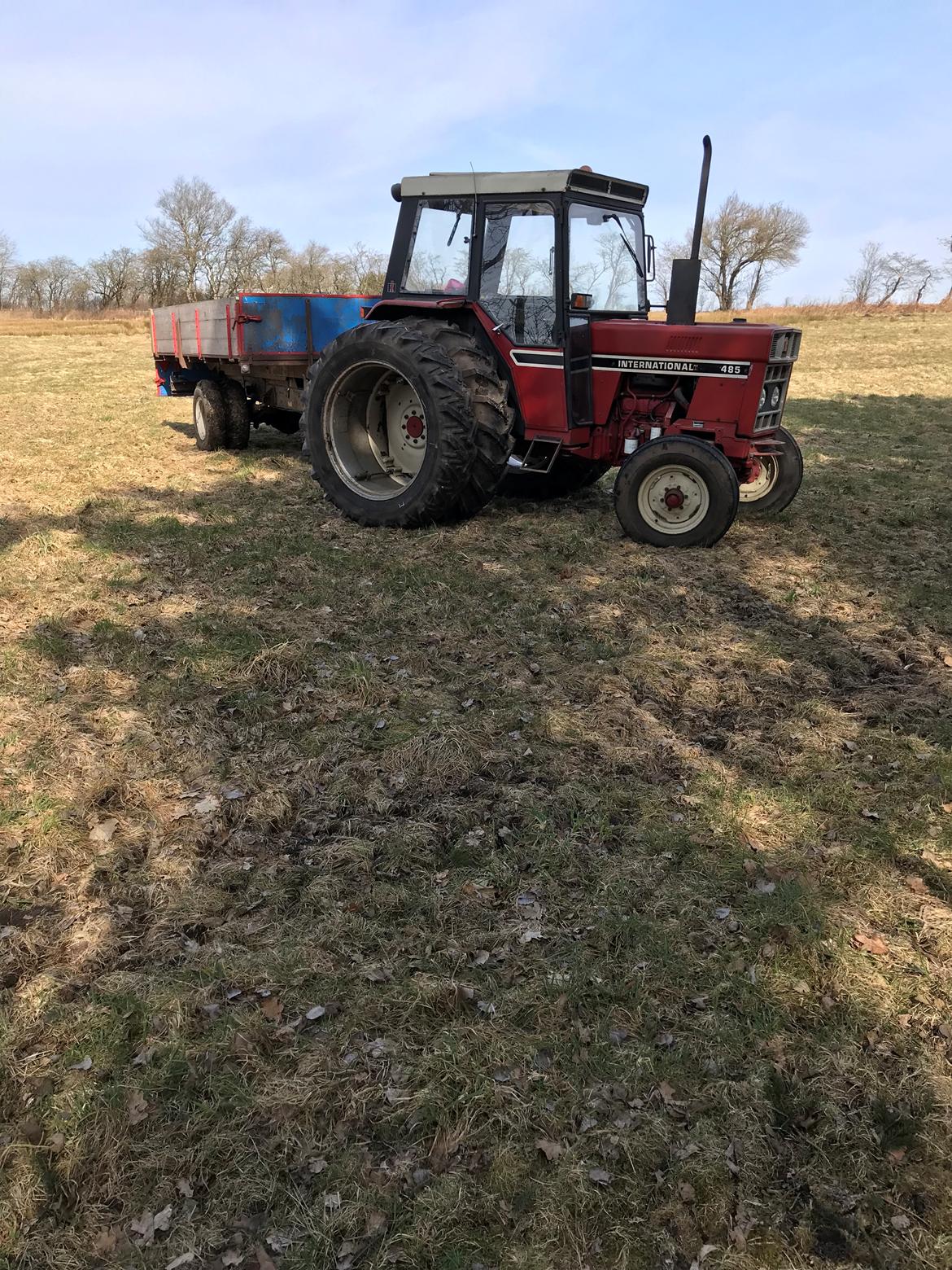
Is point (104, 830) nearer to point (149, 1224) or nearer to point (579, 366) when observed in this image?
point (149, 1224)

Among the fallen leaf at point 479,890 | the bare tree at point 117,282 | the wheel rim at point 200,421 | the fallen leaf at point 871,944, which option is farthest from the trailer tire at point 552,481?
the bare tree at point 117,282

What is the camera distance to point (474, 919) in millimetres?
3068

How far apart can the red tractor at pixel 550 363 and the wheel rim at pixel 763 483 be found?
271 mm

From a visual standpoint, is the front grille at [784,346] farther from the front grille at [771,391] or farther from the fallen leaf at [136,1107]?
the fallen leaf at [136,1107]

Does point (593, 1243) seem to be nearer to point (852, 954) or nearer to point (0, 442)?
point (852, 954)

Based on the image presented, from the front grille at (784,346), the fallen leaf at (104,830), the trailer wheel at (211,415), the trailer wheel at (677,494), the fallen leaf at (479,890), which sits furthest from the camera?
the trailer wheel at (211,415)

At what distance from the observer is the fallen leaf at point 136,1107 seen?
235 centimetres

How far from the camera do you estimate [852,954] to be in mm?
2885

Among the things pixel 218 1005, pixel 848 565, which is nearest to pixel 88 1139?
pixel 218 1005

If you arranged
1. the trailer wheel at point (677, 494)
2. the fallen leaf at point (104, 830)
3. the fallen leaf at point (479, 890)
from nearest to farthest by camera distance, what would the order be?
the fallen leaf at point (479, 890), the fallen leaf at point (104, 830), the trailer wheel at point (677, 494)

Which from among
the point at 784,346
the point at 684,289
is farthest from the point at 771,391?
the point at 684,289

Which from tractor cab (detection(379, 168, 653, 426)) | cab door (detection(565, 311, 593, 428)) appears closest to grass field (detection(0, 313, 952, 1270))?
cab door (detection(565, 311, 593, 428))

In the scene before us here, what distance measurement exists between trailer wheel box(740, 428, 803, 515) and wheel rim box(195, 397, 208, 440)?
6.51 meters

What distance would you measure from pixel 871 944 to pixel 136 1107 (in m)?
2.41
